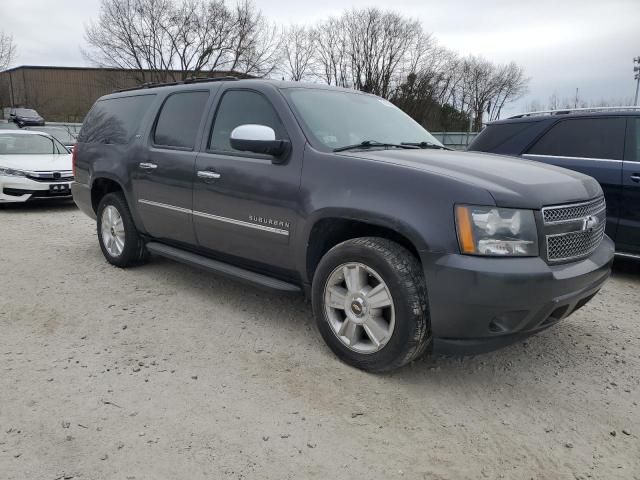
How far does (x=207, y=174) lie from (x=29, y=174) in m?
6.33

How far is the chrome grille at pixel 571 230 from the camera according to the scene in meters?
2.68

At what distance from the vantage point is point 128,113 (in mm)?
4984

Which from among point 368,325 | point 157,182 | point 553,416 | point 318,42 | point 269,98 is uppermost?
point 318,42

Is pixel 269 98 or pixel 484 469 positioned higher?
pixel 269 98

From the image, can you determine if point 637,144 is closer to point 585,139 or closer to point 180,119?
point 585,139

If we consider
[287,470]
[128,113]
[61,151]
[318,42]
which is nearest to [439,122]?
[318,42]

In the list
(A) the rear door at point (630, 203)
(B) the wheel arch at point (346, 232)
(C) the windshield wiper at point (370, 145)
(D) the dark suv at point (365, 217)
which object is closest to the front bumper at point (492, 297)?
(D) the dark suv at point (365, 217)

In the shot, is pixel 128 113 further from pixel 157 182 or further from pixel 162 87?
pixel 157 182

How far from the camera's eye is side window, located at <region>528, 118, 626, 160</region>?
5.17 meters

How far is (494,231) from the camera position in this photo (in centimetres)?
256

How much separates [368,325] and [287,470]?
1.02 m

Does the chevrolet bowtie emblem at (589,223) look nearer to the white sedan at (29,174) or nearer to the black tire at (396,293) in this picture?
the black tire at (396,293)

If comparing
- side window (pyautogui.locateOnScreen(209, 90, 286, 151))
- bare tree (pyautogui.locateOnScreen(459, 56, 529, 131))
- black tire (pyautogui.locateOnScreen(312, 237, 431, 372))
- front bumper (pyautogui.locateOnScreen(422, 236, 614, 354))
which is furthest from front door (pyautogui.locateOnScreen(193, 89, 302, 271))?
bare tree (pyautogui.locateOnScreen(459, 56, 529, 131))

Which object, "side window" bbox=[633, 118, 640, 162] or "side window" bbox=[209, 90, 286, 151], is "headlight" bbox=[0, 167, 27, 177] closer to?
"side window" bbox=[209, 90, 286, 151]
